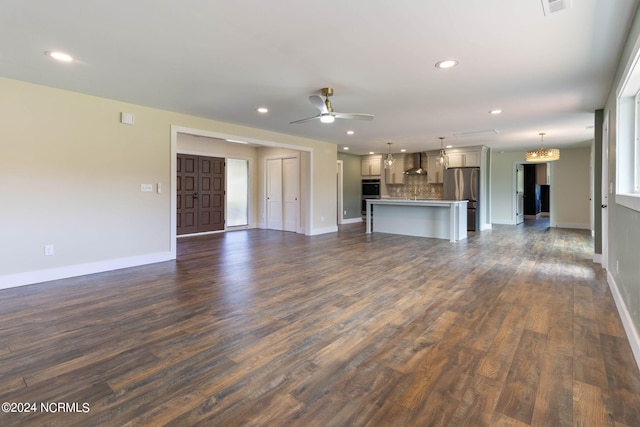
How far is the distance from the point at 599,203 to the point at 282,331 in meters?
5.41

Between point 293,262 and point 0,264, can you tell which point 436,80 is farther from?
point 0,264

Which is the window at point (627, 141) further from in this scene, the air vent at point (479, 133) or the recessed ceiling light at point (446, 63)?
the air vent at point (479, 133)

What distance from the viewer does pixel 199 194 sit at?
328 inches

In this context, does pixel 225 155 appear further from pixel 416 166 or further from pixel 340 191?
pixel 416 166

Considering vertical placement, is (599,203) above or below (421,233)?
above

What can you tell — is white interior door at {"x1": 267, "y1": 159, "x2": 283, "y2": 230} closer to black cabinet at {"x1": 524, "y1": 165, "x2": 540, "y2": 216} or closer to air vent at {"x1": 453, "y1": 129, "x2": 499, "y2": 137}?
air vent at {"x1": 453, "y1": 129, "x2": 499, "y2": 137}

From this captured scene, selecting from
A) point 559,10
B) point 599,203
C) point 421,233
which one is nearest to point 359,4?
point 559,10

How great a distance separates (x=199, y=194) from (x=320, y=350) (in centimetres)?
699

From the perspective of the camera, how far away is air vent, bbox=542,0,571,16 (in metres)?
2.16

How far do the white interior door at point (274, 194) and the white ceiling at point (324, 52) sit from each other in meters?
4.28

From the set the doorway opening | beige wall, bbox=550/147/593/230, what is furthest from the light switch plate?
the doorway opening

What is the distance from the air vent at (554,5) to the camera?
216cm

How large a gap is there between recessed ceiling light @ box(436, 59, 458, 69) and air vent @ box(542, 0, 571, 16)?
900 millimetres

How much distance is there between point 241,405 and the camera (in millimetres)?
1649
